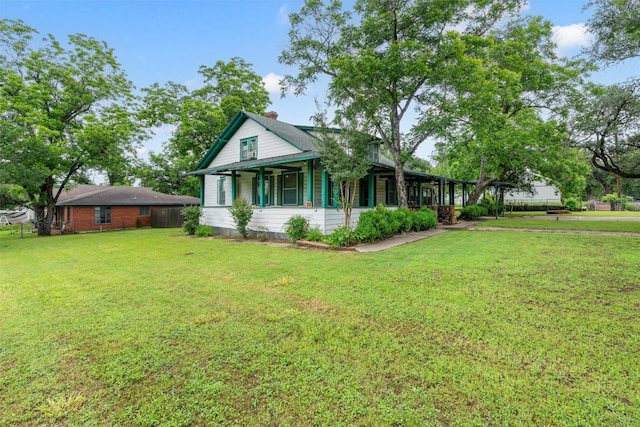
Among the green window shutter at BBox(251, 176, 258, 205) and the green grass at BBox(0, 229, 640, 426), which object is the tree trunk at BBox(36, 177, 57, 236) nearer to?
the green window shutter at BBox(251, 176, 258, 205)

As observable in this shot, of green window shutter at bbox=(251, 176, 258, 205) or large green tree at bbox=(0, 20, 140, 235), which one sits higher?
large green tree at bbox=(0, 20, 140, 235)

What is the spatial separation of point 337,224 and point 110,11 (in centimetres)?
1207

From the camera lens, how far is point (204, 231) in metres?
15.0

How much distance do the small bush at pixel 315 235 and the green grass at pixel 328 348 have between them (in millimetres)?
4507

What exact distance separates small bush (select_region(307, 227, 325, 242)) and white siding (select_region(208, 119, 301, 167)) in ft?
13.1

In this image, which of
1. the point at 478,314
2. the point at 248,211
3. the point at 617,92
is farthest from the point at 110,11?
the point at 617,92

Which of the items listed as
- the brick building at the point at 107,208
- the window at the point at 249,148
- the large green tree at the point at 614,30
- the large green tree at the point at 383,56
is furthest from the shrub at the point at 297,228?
the brick building at the point at 107,208

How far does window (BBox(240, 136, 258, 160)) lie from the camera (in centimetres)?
1516

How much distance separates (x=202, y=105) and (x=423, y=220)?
722 inches

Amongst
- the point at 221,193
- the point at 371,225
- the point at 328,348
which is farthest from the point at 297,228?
the point at 328,348

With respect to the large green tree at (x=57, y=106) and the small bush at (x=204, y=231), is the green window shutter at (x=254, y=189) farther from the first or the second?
the large green tree at (x=57, y=106)

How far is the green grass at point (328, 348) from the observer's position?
89.4 inches

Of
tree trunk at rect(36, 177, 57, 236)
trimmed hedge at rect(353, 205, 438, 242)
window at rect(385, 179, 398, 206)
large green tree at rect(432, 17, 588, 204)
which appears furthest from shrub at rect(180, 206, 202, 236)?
large green tree at rect(432, 17, 588, 204)

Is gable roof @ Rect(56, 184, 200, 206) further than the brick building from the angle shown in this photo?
Yes
